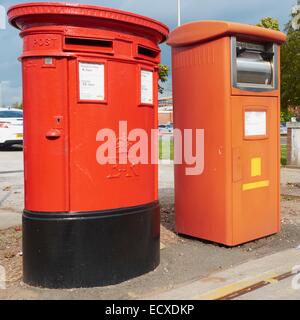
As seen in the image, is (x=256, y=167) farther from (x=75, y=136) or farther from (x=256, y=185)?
(x=75, y=136)

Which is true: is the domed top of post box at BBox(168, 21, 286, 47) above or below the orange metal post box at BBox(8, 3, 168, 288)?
above

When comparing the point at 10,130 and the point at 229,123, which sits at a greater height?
the point at 10,130

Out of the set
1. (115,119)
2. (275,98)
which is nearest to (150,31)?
(115,119)

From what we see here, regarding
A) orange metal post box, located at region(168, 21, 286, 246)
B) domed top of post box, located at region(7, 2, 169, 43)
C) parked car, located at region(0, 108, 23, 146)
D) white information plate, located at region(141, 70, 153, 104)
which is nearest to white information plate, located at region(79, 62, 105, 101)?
domed top of post box, located at region(7, 2, 169, 43)

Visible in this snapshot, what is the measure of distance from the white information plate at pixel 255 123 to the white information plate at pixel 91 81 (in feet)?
5.68

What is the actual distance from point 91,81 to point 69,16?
0.50 meters

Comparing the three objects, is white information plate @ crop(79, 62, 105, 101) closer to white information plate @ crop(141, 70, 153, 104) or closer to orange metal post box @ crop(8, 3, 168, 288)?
→ orange metal post box @ crop(8, 3, 168, 288)

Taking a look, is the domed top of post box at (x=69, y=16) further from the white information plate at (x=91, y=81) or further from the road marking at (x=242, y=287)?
the road marking at (x=242, y=287)

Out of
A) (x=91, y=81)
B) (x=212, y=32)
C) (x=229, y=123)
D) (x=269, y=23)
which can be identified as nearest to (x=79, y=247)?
(x=91, y=81)

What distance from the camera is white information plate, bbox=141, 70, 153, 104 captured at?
13.2 feet

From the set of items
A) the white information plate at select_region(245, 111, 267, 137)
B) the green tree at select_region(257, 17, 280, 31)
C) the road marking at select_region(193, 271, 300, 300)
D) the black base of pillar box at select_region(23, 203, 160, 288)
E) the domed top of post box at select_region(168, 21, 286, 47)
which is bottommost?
the road marking at select_region(193, 271, 300, 300)

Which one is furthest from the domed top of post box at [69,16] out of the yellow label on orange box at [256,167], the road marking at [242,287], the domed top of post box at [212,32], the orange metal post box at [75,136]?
the road marking at [242,287]

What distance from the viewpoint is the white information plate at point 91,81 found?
3666 mm

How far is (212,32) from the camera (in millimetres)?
4617
